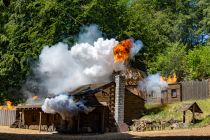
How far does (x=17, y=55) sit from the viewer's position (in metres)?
60.1

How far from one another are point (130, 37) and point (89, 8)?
779cm

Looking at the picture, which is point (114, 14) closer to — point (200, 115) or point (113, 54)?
point (113, 54)

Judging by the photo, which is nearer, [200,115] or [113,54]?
[200,115]

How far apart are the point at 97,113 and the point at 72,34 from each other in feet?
75.4

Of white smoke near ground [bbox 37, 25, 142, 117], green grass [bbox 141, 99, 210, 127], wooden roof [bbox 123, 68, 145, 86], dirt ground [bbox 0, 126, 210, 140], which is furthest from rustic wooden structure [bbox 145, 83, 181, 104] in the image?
dirt ground [bbox 0, 126, 210, 140]

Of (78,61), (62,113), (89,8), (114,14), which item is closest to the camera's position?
(62,113)

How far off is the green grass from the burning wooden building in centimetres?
162

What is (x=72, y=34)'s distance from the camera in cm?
6334

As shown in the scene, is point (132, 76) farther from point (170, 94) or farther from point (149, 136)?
point (149, 136)

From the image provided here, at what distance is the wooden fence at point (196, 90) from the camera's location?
50906 millimetres

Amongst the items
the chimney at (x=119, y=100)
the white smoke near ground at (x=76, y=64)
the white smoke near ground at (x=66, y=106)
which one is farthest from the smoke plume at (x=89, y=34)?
the white smoke near ground at (x=66, y=106)

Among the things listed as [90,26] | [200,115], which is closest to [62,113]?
[200,115]

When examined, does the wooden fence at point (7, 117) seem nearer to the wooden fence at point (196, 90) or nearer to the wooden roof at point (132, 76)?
the wooden roof at point (132, 76)

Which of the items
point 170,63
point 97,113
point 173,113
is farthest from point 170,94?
point 170,63
